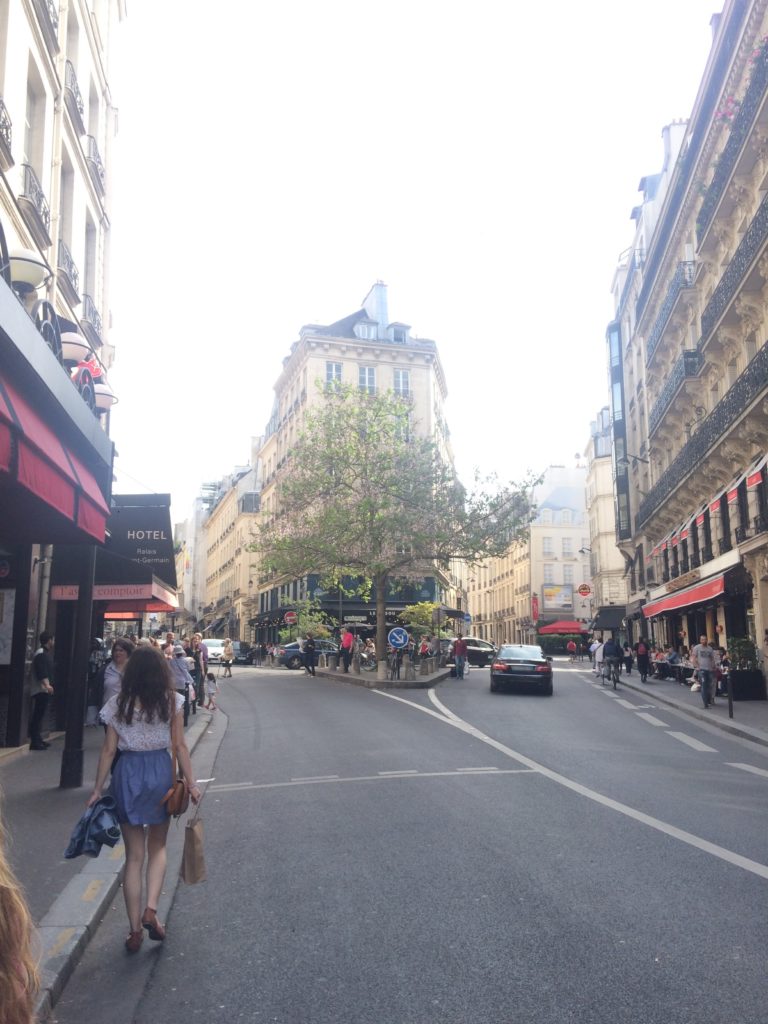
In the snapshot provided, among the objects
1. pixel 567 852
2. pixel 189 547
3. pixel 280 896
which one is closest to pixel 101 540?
pixel 280 896

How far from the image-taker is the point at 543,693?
24750mm

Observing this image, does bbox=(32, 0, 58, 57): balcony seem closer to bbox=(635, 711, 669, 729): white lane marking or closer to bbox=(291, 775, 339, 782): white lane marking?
bbox=(291, 775, 339, 782): white lane marking

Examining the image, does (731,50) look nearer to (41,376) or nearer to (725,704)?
(725,704)

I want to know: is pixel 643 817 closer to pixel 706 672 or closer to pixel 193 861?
pixel 193 861

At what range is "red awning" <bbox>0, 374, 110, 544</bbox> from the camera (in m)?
5.97

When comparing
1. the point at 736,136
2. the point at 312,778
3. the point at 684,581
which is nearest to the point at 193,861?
the point at 312,778

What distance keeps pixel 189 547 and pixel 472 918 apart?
407ft

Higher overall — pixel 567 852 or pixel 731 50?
pixel 731 50

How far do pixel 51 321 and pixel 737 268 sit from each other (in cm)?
2017

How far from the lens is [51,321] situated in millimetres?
9680

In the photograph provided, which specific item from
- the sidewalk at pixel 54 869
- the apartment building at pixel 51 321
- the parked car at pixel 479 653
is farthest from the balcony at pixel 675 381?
the sidewalk at pixel 54 869

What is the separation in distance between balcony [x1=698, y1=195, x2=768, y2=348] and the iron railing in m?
16.3

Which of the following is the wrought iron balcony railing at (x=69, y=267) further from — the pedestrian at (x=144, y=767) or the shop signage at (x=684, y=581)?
the shop signage at (x=684, y=581)

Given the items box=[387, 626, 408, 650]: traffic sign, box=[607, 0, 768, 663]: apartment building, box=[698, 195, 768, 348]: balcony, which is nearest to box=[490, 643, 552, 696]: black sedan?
box=[387, 626, 408, 650]: traffic sign
